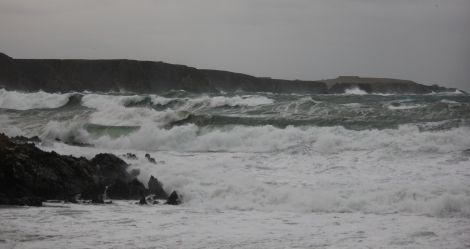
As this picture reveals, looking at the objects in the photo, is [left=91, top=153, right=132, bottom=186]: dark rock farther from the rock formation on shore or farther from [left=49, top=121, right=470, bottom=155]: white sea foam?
[left=49, top=121, right=470, bottom=155]: white sea foam

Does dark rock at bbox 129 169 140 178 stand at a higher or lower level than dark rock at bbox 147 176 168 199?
higher

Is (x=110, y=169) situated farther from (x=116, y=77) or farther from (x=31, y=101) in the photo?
(x=116, y=77)

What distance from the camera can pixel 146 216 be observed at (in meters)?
7.66

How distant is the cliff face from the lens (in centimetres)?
5144

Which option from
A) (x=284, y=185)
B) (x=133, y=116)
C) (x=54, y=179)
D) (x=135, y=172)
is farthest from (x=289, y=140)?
(x=133, y=116)

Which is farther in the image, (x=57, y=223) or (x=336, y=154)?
(x=336, y=154)

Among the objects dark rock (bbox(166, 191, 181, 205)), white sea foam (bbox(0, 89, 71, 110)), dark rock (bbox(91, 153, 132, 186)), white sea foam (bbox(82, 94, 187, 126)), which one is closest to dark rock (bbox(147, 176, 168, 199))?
dark rock (bbox(166, 191, 181, 205))

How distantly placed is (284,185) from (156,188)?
7.80 feet

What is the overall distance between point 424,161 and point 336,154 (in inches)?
95.4

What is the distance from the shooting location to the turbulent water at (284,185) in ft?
21.0

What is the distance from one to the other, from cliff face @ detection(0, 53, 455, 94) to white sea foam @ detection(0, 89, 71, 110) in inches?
490

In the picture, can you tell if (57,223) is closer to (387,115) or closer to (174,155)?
(174,155)

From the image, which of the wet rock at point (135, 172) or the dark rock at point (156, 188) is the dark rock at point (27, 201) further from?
the wet rock at point (135, 172)

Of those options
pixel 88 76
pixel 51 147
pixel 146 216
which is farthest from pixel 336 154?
pixel 88 76
